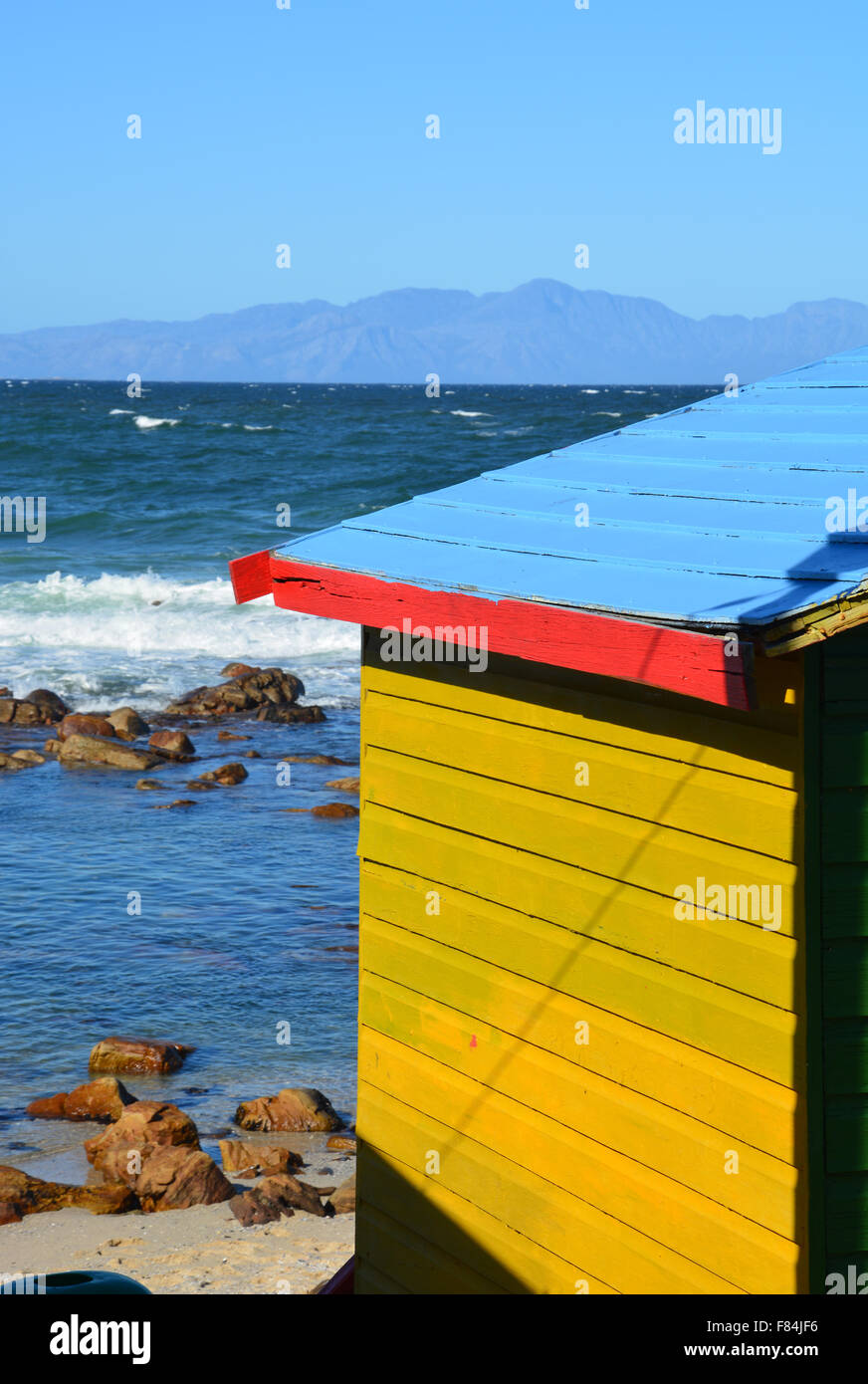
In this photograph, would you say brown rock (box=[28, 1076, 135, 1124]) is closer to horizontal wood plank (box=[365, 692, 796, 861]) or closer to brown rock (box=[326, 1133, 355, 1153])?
brown rock (box=[326, 1133, 355, 1153])

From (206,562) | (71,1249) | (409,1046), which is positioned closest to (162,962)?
(71,1249)

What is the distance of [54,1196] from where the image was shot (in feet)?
23.9

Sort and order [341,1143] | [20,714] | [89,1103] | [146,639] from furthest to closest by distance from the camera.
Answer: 1. [146,639]
2. [20,714]
3. [89,1103]
4. [341,1143]

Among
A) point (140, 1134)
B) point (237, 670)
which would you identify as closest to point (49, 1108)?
point (140, 1134)

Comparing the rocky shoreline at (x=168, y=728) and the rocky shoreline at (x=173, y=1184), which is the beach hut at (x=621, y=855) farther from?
the rocky shoreline at (x=168, y=728)

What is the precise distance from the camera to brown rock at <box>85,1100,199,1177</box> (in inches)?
301

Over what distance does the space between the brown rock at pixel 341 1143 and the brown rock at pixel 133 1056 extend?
1.42 m

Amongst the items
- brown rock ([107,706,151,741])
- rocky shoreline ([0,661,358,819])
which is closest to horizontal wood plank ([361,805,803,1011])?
rocky shoreline ([0,661,358,819])

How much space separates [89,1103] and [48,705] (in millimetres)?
13021

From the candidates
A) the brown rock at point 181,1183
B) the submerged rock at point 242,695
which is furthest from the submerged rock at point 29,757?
the brown rock at point 181,1183

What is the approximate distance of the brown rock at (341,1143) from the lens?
7.98 metres

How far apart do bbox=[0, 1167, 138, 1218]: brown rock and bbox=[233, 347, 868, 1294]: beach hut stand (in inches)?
97.9

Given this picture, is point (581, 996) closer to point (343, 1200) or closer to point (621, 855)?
point (621, 855)

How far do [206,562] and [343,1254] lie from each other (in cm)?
2788
